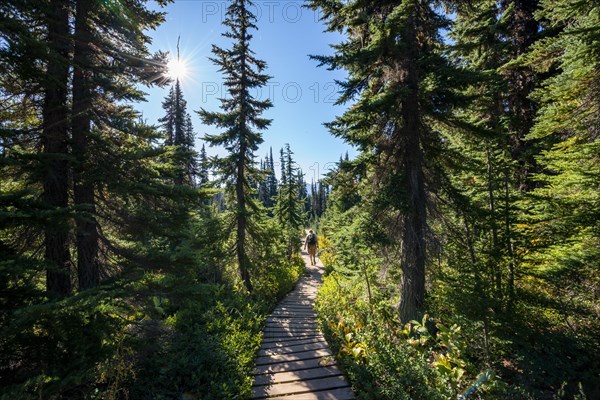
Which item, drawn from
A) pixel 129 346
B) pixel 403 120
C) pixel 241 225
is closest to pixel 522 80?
pixel 403 120

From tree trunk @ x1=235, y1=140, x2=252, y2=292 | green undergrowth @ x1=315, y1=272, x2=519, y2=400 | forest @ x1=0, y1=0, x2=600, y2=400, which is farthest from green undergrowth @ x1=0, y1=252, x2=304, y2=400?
tree trunk @ x1=235, y1=140, x2=252, y2=292

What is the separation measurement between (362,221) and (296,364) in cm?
404

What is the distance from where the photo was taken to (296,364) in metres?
6.20

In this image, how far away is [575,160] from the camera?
4777 mm

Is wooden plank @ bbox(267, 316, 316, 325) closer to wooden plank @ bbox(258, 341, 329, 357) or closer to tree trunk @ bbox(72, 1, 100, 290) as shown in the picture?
wooden plank @ bbox(258, 341, 329, 357)

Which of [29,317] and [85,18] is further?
[85,18]

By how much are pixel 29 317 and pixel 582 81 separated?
927cm

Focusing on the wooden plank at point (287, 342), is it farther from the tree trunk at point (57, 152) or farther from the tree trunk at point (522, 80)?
the tree trunk at point (522, 80)

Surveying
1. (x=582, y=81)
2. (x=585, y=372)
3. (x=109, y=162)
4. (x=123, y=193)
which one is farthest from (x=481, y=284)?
(x=109, y=162)

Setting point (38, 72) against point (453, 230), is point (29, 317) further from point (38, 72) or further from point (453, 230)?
point (453, 230)

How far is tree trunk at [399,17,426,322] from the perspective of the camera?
6578mm

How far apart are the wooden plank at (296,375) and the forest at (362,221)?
1.33 ft

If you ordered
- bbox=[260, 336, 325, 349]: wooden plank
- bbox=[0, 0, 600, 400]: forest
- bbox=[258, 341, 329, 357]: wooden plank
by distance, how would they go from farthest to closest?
bbox=[260, 336, 325, 349]: wooden plank < bbox=[258, 341, 329, 357]: wooden plank < bbox=[0, 0, 600, 400]: forest

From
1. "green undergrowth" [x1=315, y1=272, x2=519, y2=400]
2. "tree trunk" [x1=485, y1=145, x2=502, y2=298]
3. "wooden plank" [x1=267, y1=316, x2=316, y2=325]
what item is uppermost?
"tree trunk" [x1=485, y1=145, x2=502, y2=298]
